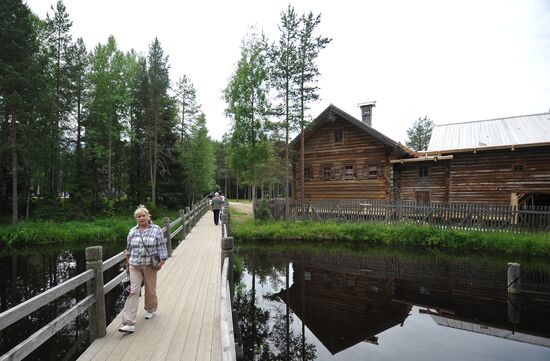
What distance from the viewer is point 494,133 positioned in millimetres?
22938

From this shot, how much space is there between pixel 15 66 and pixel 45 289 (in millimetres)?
18676

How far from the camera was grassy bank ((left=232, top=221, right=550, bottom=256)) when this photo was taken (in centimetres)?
1519

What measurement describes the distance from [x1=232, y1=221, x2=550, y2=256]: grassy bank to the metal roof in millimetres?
7895

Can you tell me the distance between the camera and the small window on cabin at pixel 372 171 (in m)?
25.5

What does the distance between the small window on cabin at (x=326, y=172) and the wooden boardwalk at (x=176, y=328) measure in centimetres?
2009

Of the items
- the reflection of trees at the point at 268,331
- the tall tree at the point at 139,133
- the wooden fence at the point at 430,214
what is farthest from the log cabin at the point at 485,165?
the tall tree at the point at 139,133

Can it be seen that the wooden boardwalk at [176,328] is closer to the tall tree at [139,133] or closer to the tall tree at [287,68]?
the tall tree at [287,68]

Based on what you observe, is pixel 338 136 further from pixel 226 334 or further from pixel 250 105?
pixel 226 334

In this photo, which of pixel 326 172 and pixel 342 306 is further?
pixel 326 172

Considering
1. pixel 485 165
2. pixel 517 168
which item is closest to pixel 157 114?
pixel 485 165

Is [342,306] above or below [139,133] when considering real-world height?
below

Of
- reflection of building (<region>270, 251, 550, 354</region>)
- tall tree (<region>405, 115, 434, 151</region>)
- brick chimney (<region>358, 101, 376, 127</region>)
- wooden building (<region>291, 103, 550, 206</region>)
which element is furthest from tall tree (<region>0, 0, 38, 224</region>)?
tall tree (<region>405, 115, 434, 151</region>)

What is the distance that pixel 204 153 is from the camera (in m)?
38.4

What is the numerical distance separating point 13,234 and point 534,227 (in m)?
31.5
